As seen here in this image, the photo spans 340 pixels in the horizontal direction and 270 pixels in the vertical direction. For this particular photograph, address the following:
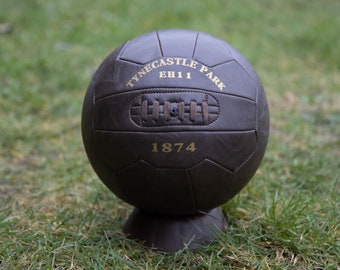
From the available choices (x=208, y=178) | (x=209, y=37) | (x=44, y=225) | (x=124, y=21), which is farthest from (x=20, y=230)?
(x=124, y=21)

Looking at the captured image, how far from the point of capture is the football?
2.66m

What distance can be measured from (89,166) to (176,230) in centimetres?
148

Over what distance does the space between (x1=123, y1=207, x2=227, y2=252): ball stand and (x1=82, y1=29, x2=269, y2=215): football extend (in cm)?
18

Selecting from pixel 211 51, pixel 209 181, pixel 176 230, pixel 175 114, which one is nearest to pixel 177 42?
pixel 211 51

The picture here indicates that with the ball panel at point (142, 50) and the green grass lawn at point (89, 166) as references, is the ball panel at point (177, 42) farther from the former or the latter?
the green grass lawn at point (89, 166)

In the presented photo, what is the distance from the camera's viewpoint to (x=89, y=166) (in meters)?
4.34

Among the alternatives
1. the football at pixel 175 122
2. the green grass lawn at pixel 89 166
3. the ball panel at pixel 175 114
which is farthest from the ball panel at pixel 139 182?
the green grass lawn at pixel 89 166

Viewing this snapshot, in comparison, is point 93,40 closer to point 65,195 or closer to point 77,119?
point 77,119

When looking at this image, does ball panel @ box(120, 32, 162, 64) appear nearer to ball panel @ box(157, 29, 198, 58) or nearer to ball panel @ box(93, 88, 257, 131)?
ball panel @ box(157, 29, 198, 58)

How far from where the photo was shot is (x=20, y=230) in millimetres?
3211

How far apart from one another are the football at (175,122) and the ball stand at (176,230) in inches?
7.0

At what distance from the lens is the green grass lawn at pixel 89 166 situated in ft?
9.66

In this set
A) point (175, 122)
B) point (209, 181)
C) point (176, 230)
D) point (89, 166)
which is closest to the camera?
point (175, 122)

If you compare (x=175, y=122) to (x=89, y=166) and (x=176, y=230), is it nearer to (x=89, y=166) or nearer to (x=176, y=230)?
(x=176, y=230)
